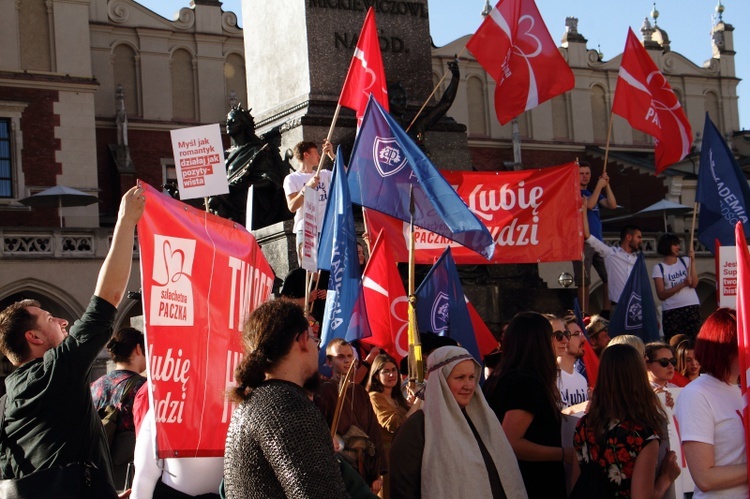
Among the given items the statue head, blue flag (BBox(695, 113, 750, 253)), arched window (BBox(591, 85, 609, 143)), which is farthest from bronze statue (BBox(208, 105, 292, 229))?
arched window (BBox(591, 85, 609, 143))

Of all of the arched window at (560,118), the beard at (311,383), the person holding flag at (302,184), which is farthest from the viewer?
the arched window at (560,118)

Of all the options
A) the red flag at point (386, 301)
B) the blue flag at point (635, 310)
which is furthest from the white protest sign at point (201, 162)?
the blue flag at point (635, 310)

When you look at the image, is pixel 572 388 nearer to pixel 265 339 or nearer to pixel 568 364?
pixel 568 364

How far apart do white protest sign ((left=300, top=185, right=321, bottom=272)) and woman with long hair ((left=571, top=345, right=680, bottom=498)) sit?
213cm

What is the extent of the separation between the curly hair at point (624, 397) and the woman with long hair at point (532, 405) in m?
0.49

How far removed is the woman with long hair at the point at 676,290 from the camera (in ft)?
33.0

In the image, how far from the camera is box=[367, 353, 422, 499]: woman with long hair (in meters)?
Answer: 6.02

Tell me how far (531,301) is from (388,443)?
335 centimetres

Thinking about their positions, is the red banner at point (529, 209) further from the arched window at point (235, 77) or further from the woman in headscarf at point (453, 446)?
the arched window at point (235, 77)

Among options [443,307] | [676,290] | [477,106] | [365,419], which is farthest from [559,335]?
[477,106]

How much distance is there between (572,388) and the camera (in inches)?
263

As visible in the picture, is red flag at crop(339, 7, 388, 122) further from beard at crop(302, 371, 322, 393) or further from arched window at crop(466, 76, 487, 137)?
arched window at crop(466, 76, 487, 137)

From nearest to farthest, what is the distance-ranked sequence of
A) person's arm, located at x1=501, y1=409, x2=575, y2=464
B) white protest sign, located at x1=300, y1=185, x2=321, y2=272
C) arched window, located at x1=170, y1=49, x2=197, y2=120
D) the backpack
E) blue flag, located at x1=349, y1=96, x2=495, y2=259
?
person's arm, located at x1=501, y1=409, x2=575, y2=464, the backpack, white protest sign, located at x1=300, y1=185, x2=321, y2=272, blue flag, located at x1=349, y1=96, x2=495, y2=259, arched window, located at x1=170, y1=49, x2=197, y2=120

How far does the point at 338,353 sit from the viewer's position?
6.32m
